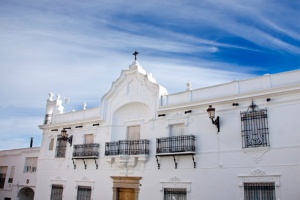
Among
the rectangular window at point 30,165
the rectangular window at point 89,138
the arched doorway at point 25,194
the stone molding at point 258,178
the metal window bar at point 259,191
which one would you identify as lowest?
the arched doorway at point 25,194

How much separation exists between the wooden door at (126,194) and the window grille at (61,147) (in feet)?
16.8

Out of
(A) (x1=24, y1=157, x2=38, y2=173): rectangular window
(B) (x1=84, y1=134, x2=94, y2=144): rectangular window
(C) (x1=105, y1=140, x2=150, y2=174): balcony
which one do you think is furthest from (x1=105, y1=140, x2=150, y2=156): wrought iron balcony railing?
(A) (x1=24, y1=157, x2=38, y2=173): rectangular window

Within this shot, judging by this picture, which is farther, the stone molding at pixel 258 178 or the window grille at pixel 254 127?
the window grille at pixel 254 127

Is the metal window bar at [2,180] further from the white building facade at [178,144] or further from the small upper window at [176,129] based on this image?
the small upper window at [176,129]

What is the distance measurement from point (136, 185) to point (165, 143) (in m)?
2.74

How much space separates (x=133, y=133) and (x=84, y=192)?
4489mm

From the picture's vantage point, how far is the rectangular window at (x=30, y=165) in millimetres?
22203

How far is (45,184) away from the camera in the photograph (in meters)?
19.6

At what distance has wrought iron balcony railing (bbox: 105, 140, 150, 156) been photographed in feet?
51.5

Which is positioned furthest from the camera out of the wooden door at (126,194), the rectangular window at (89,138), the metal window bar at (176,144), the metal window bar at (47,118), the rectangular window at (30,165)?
the rectangular window at (30,165)

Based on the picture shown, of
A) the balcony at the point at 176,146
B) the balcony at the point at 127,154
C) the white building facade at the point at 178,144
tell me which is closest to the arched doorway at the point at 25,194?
the white building facade at the point at 178,144

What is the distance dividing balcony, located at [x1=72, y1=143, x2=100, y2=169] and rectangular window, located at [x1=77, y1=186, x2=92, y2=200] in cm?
126

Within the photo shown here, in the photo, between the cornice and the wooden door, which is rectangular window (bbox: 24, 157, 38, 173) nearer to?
the wooden door

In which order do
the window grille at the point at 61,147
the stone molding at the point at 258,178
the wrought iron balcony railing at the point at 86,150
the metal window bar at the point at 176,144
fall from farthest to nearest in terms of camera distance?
the window grille at the point at 61,147 → the wrought iron balcony railing at the point at 86,150 → the metal window bar at the point at 176,144 → the stone molding at the point at 258,178
